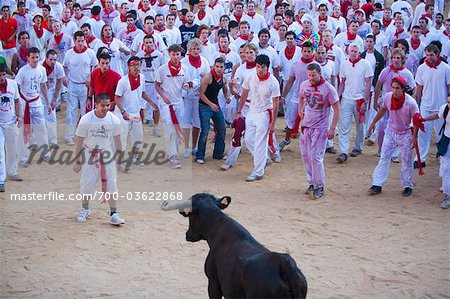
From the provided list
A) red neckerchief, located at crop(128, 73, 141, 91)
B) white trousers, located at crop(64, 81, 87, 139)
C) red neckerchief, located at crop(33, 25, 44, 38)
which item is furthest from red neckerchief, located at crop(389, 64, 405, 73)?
red neckerchief, located at crop(33, 25, 44, 38)

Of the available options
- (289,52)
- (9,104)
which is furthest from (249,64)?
(9,104)

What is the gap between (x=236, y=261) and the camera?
23.0 ft

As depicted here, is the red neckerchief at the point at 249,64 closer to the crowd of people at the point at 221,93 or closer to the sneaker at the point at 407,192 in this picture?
the crowd of people at the point at 221,93

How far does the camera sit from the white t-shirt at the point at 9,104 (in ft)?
41.6

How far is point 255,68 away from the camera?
14211 mm

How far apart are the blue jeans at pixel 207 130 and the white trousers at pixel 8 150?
129 inches

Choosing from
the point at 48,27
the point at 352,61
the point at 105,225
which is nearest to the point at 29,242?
the point at 105,225

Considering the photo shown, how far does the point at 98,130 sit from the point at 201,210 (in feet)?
12.5

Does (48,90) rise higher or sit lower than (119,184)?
higher

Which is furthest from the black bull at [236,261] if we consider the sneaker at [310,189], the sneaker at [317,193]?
the sneaker at [310,189]

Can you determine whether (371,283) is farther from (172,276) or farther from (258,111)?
(258,111)

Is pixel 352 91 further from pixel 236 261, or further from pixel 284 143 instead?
pixel 236 261

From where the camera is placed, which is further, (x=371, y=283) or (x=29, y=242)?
(x=29, y=242)

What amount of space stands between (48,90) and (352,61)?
577cm
